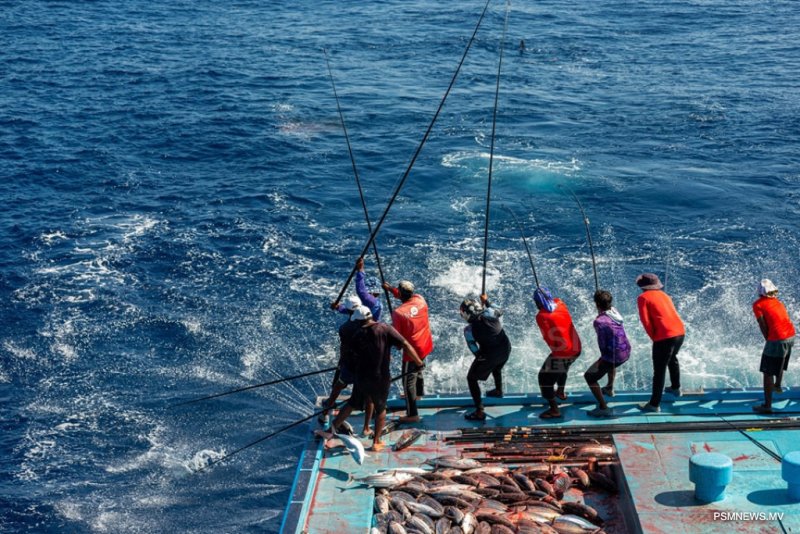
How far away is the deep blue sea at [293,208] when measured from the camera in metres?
11.4

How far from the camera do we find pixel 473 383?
906 cm

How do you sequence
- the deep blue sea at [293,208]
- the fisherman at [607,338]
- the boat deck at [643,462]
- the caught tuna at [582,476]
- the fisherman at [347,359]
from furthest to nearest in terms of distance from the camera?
the deep blue sea at [293,208], the fisherman at [607,338], the fisherman at [347,359], the caught tuna at [582,476], the boat deck at [643,462]

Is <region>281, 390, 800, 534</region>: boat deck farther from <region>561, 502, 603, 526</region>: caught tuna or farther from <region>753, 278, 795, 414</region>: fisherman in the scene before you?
<region>753, 278, 795, 414</region>: fisherman

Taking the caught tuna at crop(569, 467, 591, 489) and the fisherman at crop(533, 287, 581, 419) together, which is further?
the fisherman at crop(533, 287, 581, 419)

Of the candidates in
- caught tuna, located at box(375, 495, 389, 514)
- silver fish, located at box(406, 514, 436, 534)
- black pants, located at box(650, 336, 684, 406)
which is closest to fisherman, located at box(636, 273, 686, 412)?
black pants, located at box(650, 336, 684, 406)

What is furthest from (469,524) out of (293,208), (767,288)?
(293,208)

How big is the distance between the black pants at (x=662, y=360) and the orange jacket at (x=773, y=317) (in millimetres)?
817

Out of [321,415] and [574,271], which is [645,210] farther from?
[321,415]

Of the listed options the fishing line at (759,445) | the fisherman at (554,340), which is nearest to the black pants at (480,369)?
the fisherman at (554,340)

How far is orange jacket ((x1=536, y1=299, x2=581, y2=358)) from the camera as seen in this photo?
873 cm

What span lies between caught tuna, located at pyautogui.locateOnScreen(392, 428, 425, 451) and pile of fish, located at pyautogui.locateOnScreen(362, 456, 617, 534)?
0.42 metres

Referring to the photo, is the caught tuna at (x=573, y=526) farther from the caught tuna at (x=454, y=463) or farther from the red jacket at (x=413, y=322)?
the red jacket at (x=413, y=322)

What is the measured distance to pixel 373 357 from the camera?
27.1ft

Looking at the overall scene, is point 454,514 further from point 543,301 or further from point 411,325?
point 543,301
